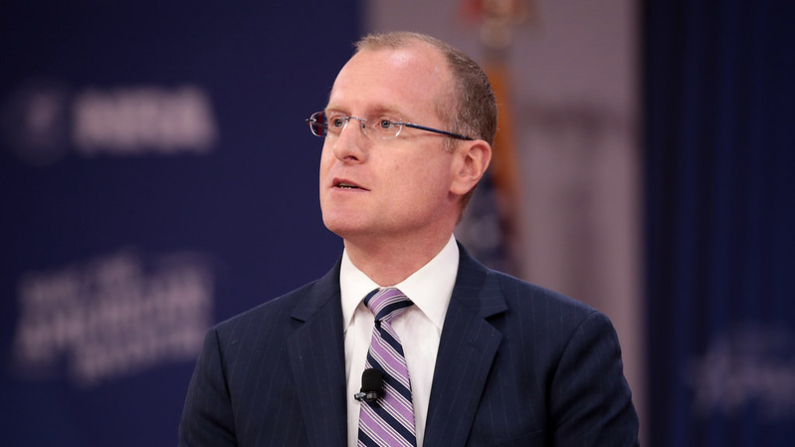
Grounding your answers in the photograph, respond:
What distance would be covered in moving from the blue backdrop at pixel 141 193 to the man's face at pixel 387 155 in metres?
1.92

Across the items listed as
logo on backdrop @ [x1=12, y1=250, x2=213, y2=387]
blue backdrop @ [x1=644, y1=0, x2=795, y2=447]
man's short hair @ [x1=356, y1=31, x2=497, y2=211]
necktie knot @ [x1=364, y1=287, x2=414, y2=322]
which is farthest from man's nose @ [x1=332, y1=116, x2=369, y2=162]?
blue backdrop @ [x1=644, y1=0, x2=795, y2=447]

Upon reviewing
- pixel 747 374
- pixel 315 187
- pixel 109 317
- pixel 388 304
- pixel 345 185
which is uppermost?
pixel 345 185

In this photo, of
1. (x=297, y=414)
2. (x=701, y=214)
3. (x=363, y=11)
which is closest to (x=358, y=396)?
(x=297, y=414)

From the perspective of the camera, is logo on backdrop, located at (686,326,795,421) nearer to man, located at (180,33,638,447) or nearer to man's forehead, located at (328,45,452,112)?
man, located at (180,33,638,447)

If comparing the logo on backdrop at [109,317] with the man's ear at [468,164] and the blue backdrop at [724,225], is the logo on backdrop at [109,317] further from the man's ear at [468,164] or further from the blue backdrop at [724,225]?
the blue backdrop at [724,225]

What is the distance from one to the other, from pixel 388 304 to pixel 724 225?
11.2 feet

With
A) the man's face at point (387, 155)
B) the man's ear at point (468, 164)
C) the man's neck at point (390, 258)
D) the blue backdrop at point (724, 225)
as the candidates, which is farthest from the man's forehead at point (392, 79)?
the blue backdrop at point (724, 225)

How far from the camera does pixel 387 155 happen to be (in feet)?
5.72

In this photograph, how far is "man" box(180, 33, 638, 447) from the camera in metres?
1.63

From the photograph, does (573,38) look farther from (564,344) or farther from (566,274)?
(564,344)

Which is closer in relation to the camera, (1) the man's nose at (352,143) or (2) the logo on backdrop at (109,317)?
(1) the man's nose at (352,143)

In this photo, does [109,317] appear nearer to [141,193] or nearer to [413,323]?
[141,193]

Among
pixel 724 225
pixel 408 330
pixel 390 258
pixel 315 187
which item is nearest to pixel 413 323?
pixel 408 330

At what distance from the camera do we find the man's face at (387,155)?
68.0 inches
